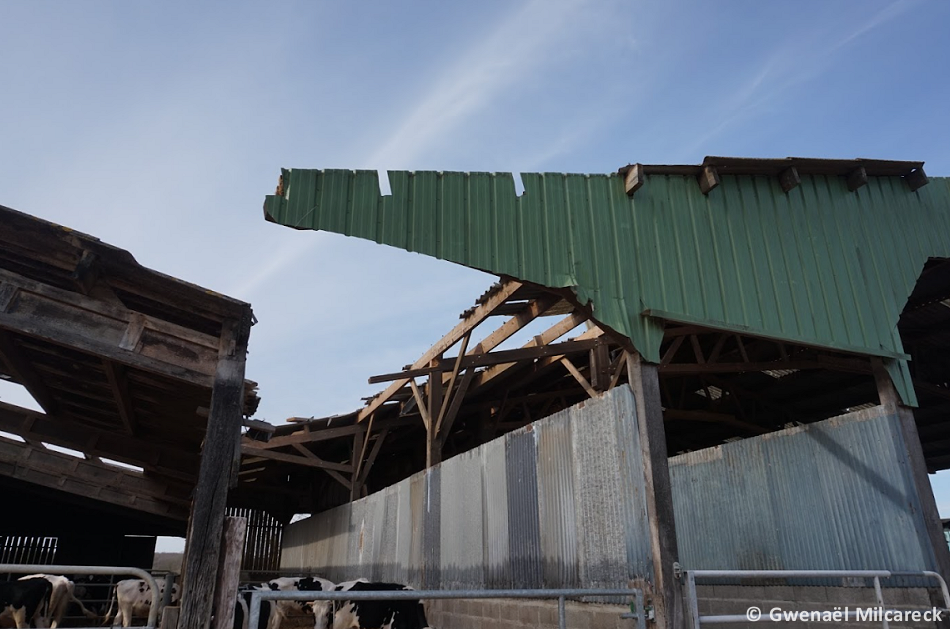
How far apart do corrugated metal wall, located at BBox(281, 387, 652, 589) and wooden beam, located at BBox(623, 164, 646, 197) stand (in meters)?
2.83

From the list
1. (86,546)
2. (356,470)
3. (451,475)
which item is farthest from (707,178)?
(86,546)

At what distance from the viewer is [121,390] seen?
9.05 m

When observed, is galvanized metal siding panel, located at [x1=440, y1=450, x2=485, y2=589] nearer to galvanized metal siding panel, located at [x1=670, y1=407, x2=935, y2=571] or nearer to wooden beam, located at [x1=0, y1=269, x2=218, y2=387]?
galvanized metal siding panel, located at [x1=670, y1=407, x2=935, y2=571]

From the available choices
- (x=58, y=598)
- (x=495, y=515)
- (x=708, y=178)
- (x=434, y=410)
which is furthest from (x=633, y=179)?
(x=58, y=598)

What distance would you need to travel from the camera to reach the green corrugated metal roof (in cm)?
804

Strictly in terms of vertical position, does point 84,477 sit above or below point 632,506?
above

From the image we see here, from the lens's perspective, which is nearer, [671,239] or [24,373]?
[671,239]

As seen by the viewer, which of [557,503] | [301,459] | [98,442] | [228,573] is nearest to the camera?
[228,573]

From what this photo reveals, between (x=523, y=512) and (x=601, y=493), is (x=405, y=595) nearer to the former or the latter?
(x=601, y=493)

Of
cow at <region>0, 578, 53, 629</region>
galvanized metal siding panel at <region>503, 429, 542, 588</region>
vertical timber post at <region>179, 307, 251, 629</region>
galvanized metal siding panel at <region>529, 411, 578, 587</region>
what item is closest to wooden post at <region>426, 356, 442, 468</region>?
galvanized metal siding panel at <region>503, 429, 542, 588</region>

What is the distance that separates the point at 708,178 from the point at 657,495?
4.49 metres

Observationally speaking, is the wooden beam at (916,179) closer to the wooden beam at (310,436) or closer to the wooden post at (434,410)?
the wooden post at (434,410)

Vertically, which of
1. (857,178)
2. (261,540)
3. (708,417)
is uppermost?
(857,178)

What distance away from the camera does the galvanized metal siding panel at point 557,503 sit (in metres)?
Result: 8.09
